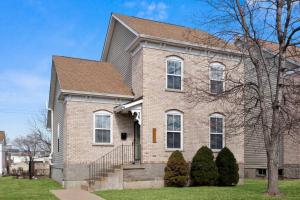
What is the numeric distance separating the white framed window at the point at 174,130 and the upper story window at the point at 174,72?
54.8 inches

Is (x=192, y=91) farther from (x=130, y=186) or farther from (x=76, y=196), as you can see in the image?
(x=76, y=196)

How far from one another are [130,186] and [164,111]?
13.2 ft

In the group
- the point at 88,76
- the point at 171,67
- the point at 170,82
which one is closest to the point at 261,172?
the point at 170,82

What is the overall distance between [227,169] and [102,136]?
6439 millimetres

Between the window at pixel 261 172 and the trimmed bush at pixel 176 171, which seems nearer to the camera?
the trimmed bush at pixel 176 171

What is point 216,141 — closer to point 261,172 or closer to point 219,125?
point 219,125

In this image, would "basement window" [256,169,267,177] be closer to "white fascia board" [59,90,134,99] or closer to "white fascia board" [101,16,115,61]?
"white fascia board" [59,90,134,99]

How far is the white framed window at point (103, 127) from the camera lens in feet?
61.2

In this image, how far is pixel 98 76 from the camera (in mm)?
20656

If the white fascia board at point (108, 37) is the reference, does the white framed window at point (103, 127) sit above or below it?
below

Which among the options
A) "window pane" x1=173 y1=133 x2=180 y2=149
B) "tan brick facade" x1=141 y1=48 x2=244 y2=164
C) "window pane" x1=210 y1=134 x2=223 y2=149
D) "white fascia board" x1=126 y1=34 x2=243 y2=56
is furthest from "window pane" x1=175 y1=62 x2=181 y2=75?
"window pane" x1=210 y1=134 x2=223 y2=149

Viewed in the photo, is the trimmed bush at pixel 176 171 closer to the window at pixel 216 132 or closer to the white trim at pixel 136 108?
the white trim at pixel 136 108

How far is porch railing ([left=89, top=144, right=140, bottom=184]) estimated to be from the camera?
59.2ft

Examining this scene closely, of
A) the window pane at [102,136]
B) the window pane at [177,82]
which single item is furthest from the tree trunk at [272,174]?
the window pane at [102,136]
